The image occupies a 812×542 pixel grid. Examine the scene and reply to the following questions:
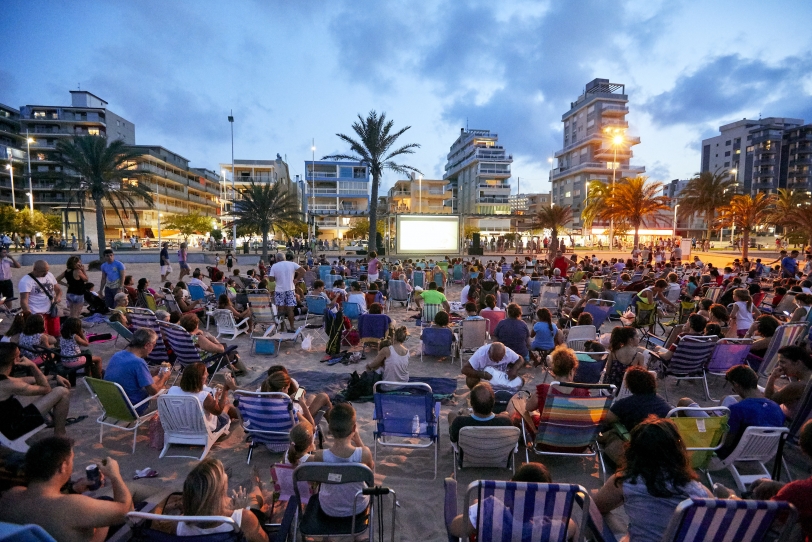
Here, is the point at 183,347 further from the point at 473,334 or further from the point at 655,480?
the point at 655,480

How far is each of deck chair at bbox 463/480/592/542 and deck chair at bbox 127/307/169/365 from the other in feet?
17.7

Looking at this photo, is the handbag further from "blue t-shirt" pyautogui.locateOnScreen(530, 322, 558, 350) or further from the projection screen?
the projection screen

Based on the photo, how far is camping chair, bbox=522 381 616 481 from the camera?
355cm

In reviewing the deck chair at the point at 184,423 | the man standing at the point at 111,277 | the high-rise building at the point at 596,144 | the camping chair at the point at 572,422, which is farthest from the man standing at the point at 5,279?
the high-rise building at the point at 596,144

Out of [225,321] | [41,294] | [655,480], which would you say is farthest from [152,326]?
[655,480]

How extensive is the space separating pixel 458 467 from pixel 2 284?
11631 millimetres

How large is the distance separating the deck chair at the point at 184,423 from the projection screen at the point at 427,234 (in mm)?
24750

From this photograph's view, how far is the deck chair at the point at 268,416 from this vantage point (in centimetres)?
380

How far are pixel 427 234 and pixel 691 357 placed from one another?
80.1ft

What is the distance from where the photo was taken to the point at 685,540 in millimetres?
2018

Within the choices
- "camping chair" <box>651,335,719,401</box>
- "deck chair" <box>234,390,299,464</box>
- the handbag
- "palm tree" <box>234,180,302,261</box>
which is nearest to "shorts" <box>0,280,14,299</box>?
the handbag

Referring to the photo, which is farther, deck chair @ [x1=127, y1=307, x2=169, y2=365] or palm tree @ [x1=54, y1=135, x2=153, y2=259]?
palm tree @ [x1=54, y1=135, x2=153, y2=259]

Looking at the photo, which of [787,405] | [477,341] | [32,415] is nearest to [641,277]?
[477,341]

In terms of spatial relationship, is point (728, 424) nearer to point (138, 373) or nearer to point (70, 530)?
point (70, 530)
